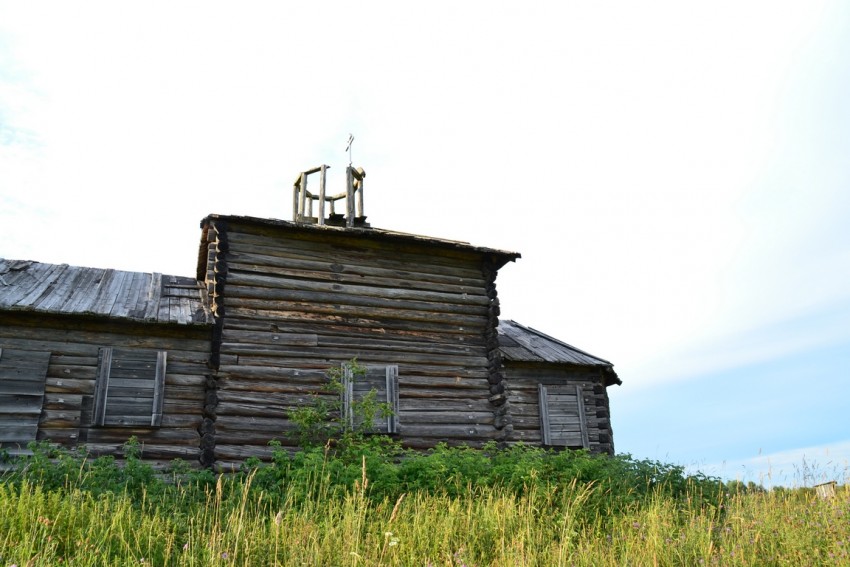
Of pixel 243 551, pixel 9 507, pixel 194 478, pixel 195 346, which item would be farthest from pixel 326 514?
pixel 195 346

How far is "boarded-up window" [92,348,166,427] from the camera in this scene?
38.9ft

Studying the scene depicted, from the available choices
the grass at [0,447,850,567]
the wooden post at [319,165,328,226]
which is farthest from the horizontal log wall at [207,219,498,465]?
the grass at [0,447,850,567]

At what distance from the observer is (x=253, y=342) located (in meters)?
12.9

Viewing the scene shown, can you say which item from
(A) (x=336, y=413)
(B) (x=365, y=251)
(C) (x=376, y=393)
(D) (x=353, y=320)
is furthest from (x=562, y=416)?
(B) (x=365, y=251)

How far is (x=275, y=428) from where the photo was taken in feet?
41.1

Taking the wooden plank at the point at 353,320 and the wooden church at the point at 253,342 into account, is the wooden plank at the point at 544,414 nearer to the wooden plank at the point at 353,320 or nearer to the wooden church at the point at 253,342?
the wooden church at the point at 253,342

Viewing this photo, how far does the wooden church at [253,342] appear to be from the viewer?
38.7 feet

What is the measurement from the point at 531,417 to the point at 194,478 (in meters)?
8.52

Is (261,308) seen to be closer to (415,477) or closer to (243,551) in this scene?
(415,477)

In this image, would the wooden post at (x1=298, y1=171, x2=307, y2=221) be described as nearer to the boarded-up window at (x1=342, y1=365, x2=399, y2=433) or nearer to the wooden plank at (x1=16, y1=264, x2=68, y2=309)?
the boarded-up window at (x1=342, y1=365, x2=399, y2=433)

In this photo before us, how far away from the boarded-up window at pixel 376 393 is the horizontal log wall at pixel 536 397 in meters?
3.96

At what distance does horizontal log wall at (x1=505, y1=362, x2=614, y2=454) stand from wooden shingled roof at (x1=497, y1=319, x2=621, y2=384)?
24cm

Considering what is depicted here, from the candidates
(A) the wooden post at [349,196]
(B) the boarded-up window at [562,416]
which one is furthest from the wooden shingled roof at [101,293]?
(B) the boarded-up window at [562,416]

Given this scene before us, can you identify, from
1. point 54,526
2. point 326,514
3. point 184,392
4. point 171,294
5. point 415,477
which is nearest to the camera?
point 54,526
